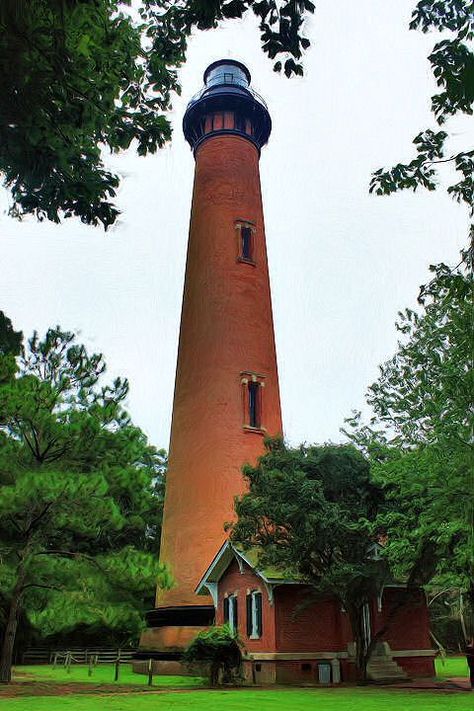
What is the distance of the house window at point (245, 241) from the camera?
24795mm

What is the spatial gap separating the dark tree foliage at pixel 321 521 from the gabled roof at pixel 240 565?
53 cm

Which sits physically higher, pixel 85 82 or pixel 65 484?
pixel 65 484

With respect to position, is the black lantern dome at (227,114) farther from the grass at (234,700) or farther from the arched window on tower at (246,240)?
the grass at (234,700)

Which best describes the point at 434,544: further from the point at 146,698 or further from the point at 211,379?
the point at 211,379

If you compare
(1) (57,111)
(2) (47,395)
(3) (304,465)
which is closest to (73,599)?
(2) (47,395)

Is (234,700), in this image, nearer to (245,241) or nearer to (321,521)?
Result: (321,521)

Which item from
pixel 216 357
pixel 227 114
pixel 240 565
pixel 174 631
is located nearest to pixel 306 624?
pixel 240 565

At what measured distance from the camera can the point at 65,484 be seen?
15.3 metres

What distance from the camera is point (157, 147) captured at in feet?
20.1

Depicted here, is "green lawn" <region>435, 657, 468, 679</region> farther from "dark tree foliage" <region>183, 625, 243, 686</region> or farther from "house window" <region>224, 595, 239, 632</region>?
"dark tree foliage" <region>183, 625, 243, 686</region>

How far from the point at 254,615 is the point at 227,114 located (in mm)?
18305

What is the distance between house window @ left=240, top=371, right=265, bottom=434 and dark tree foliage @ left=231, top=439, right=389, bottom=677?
15.1 ft

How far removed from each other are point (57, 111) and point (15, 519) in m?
14.9

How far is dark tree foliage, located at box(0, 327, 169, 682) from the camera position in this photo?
52.2 feet
